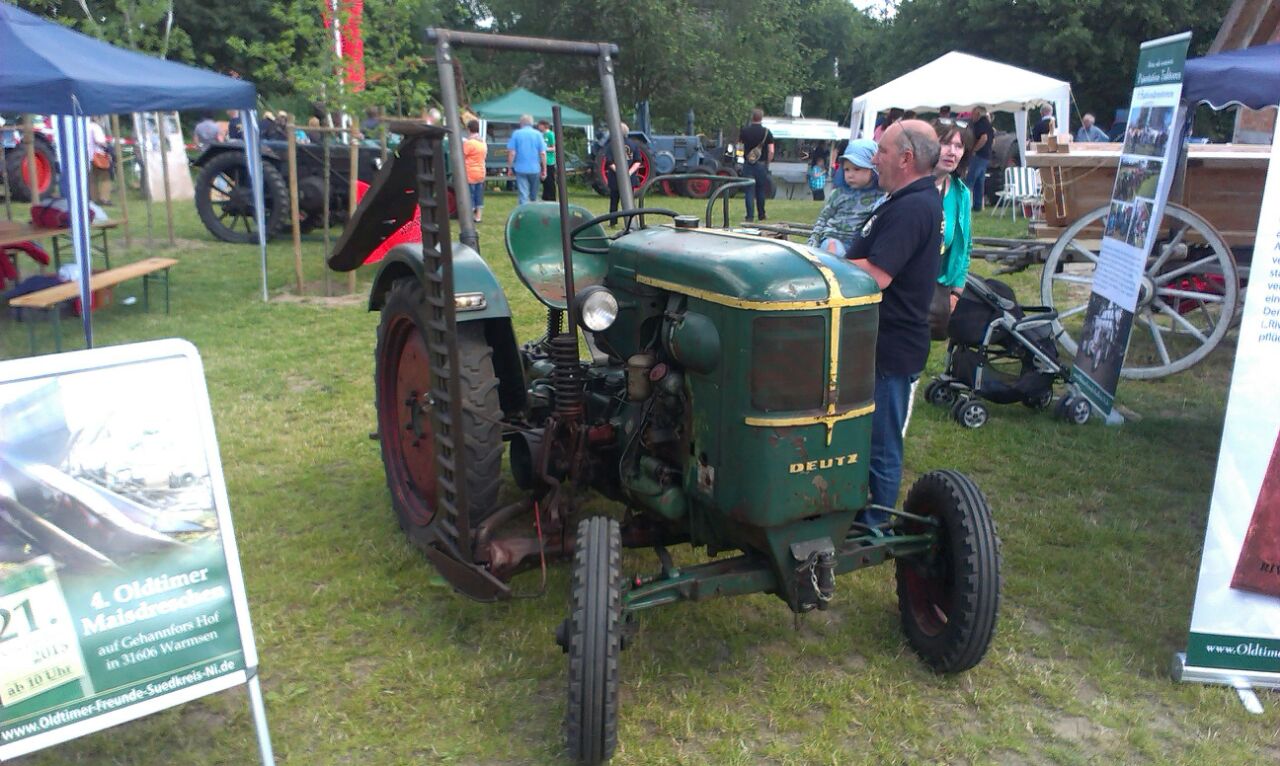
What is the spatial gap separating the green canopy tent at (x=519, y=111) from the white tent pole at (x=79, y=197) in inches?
558

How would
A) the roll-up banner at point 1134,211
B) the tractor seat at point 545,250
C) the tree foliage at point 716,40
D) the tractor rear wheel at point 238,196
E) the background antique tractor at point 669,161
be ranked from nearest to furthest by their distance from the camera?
1. the tractor seat at point 545,250
2. the roll-up banner at point 1134,211
3. the tractor rear wheel at point 238,196
4. the background antique tractor at point 669,161
5. the tree foliage at point 716,40

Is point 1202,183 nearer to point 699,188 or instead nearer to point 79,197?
point 79,197

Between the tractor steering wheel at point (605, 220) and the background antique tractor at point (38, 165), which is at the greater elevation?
the background antique tractor at point (38, 165)

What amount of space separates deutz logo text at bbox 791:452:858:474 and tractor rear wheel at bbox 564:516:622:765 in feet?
1.76

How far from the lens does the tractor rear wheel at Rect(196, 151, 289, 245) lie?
433 inches

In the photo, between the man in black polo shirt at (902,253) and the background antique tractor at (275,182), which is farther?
the background antique tractor at (275,182)

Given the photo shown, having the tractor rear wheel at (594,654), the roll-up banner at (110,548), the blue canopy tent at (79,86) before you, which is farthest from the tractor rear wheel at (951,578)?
the blue canopy tent at (79,86)

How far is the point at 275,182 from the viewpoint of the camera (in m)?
10.9

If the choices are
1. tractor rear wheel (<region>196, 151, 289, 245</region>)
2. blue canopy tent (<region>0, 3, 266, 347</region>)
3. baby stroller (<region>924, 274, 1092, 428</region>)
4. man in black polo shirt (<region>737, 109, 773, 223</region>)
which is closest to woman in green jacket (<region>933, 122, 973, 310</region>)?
baby stroller (<region>924, 274, 1092, 428</region>)

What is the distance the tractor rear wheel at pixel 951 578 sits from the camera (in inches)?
108

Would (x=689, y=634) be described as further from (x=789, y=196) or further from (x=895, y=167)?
(x=789, y=196)

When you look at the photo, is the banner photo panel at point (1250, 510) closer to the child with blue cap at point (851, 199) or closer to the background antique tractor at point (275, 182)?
the child with blue cap at point (851, 199)

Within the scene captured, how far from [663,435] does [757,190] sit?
1334 cm

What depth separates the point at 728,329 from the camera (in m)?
2.50
